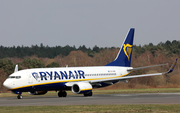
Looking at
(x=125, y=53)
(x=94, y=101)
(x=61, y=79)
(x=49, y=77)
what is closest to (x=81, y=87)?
(x=61, y=79)

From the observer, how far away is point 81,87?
3528cm

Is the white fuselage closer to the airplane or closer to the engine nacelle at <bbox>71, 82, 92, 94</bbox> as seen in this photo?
the airplane

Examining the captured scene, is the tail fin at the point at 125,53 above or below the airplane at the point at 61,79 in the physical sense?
above

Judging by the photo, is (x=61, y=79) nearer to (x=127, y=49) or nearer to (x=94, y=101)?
(x=94, y=101)

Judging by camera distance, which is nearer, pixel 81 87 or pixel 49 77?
pixel 49 77

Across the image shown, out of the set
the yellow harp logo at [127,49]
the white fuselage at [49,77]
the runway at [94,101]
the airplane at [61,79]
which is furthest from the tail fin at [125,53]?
the runway at [94,101]

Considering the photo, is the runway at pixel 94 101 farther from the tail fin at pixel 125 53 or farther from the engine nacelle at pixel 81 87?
the tail fin at pixel 125 53

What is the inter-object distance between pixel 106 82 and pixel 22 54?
165610mm

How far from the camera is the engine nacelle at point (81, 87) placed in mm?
35219

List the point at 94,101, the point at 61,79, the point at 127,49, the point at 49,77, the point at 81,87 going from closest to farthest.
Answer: the point at 94,101 < the point at 49,77 < the point at 81,87 < the point at 61,79 < the point at 127,49

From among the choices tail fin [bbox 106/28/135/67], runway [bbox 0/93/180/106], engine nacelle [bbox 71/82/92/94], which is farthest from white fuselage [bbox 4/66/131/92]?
tail fin [bbox 106/28/135/67]

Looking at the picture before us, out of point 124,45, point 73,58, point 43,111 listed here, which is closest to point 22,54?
point 73,58

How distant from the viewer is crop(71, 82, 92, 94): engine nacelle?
35219 millimetres

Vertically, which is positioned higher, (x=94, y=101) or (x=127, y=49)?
(x=127, y=49)
